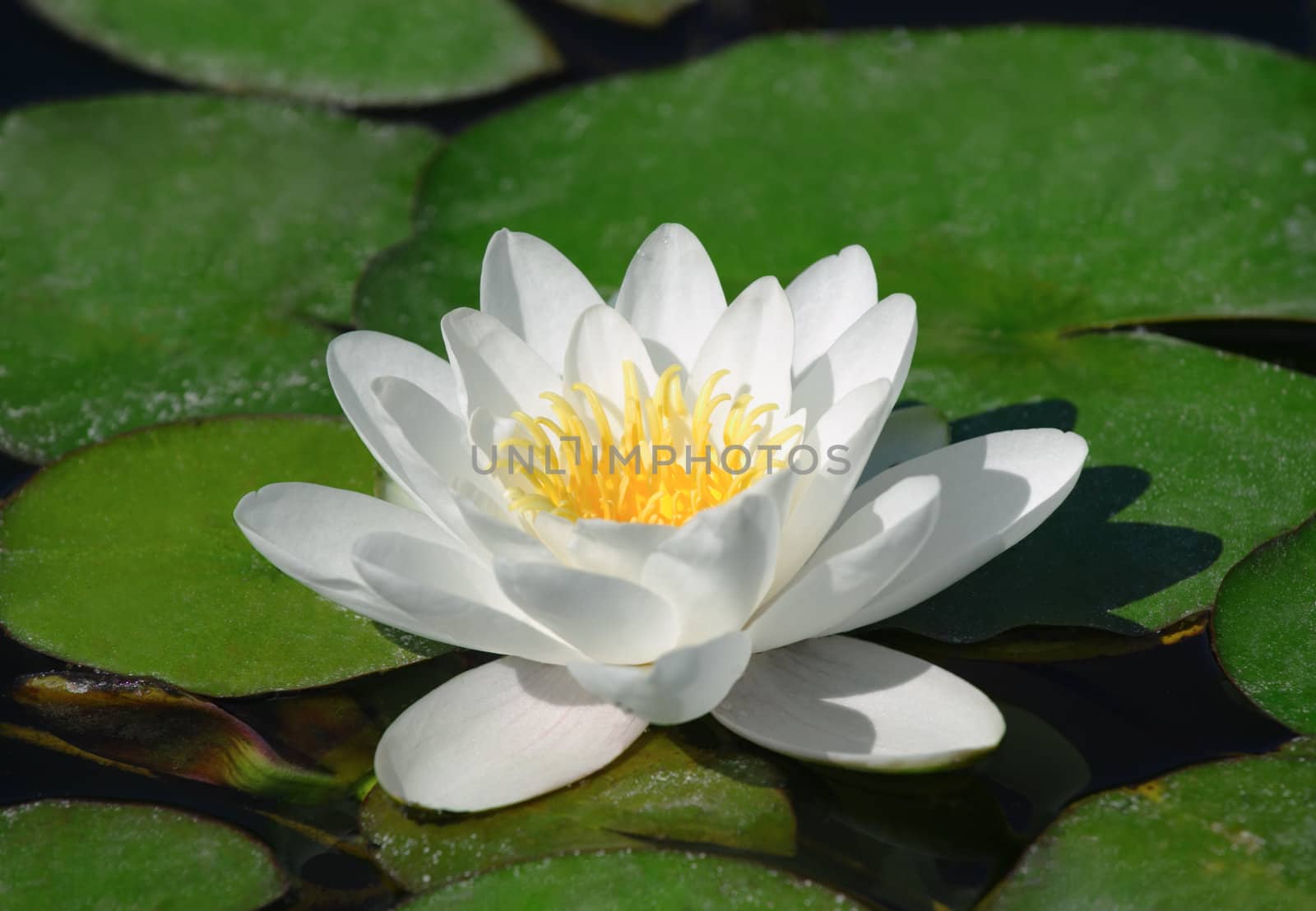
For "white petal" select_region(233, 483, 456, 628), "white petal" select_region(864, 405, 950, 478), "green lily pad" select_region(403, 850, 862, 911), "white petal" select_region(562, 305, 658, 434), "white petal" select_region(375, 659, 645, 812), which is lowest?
"green lily pad" select_region(403, 850, 862, 911)

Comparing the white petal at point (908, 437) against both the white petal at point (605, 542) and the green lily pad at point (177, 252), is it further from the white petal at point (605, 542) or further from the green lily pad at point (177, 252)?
the green lily pad at point (177, 252)

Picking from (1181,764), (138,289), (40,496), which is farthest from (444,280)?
(1181,764)

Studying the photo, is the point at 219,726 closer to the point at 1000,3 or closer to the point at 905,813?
the point at 905,813

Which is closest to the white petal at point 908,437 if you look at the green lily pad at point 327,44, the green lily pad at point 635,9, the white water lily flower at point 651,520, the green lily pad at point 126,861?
the white water lily flower at point 651,520

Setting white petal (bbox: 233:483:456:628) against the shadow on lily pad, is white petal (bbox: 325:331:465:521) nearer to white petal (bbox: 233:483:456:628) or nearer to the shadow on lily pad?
white petal (bbox: 233:483:456:628)

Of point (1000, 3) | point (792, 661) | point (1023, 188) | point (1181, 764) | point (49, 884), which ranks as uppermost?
point (1000, 3)

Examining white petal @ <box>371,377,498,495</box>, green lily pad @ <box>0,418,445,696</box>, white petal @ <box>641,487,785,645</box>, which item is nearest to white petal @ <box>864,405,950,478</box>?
white petal @ <box>641,487,785,645</box>
